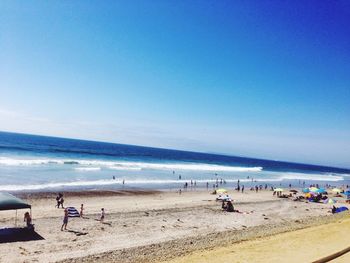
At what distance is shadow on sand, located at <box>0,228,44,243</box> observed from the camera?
1720 cm

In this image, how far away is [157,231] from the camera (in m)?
21.0

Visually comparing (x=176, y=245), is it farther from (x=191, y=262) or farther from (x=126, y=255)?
(x=191, y=262)

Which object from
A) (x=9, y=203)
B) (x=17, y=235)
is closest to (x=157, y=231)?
(x=17, y=235)

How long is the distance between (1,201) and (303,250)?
1336 centimetres

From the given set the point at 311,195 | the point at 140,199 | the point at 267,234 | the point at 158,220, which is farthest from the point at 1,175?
the point at 311,195

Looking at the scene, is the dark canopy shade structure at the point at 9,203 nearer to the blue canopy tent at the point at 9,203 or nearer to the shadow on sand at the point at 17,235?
the blue canopy tent at the point at 9,203

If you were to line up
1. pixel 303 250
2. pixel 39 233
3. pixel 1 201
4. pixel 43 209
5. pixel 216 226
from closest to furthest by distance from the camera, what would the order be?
1. pixel 303 250
2. pixel 1 201
3. pixel 39 233
4. pixel 216 226
5. pixel 43 209

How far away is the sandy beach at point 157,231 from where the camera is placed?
15305mm

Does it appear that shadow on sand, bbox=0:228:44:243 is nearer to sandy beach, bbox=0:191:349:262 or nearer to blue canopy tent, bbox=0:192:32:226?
sandy beach, bbox=0:191:349:262

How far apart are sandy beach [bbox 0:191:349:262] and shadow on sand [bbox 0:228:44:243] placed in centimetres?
48

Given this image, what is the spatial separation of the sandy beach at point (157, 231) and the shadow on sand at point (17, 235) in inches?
18.8

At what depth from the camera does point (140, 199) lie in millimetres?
33031

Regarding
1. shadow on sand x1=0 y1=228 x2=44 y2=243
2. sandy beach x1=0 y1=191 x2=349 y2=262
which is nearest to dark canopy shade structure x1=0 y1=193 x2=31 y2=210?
shadow on sand x1=0 y1=228 x2=44 y2=243

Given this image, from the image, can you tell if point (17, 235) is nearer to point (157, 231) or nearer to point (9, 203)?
point (9, 203)
